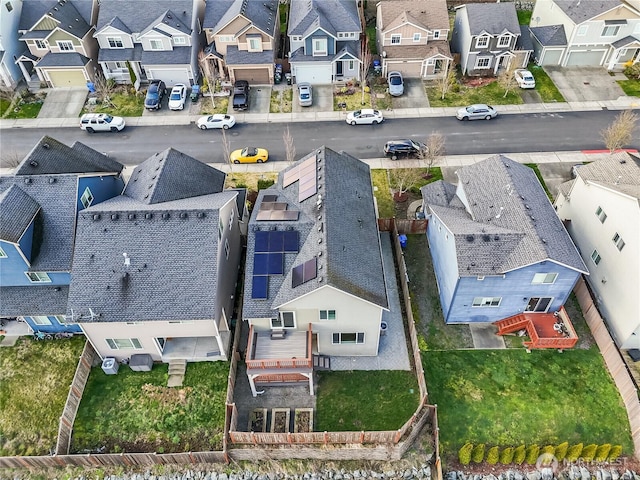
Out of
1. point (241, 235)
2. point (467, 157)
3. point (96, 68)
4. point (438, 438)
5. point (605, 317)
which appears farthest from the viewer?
point (96, 68)

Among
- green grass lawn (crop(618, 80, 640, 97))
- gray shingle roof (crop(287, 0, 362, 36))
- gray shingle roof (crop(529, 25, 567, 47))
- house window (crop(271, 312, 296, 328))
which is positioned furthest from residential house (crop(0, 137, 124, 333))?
green grass lawn (crop(618, 80, 640, 97))

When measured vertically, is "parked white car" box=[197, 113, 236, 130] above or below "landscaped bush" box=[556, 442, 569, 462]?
above

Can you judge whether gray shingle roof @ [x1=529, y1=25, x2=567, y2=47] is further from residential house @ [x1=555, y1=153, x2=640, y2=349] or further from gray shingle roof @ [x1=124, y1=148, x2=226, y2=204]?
gray shingle roof @ [x1=124, y1=148, x2=226, y2=204]

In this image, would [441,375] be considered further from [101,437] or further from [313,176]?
[101,437]

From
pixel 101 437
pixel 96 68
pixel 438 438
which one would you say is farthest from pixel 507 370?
pixel 96 68

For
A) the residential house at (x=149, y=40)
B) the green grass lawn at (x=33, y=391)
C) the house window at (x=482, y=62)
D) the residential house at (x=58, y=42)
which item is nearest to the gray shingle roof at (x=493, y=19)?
the house window at (x=482, y=62)

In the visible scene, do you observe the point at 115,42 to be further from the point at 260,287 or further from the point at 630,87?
the point at 630,87
